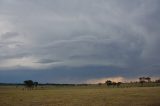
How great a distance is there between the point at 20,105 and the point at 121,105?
14.0m

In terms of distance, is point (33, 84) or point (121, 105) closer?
point (121, 105)

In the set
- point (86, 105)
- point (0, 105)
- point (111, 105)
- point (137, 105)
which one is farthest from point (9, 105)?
point (137, 105)

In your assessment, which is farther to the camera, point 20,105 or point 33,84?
point 33,84

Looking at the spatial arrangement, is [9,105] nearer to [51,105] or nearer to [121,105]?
[51,105]

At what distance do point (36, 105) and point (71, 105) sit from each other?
15.9ft

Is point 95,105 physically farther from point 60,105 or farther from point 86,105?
point 60,105

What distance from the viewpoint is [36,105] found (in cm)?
4562

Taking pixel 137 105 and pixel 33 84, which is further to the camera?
pixel 33 84

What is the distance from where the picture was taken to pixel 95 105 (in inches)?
1748

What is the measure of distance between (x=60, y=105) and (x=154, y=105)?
1280cm

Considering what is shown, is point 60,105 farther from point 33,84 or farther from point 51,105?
point 33,84

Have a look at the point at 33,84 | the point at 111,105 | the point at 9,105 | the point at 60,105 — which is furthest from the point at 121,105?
the point at 33,84

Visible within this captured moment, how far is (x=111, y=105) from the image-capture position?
44.8m

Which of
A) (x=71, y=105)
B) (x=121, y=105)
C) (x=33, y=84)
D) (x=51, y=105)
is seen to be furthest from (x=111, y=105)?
(x=33, y=84)
